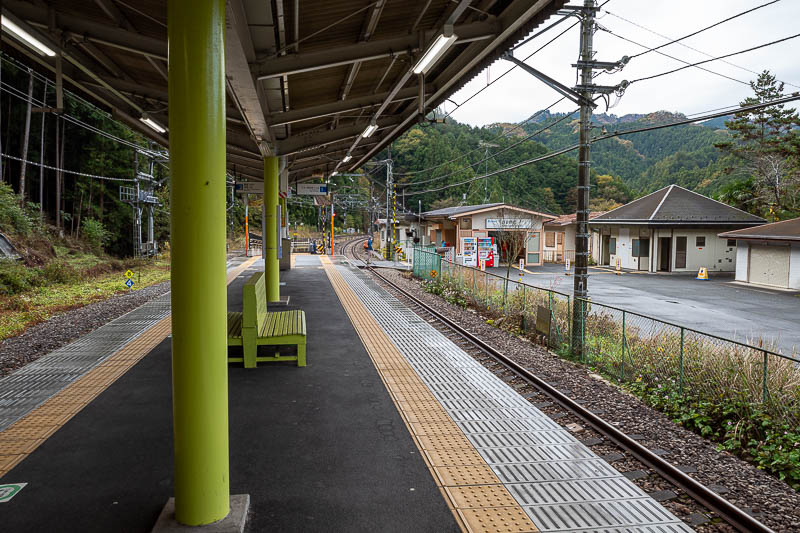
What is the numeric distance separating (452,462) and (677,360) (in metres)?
4.03

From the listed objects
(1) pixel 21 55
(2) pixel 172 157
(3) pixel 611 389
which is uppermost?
(1) pixel 21 55

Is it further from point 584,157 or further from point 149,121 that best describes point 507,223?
point 149,121

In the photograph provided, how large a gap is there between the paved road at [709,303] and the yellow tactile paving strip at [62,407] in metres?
9.38

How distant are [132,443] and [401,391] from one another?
2.80 m

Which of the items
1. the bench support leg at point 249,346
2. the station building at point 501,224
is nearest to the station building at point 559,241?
the station building at point 501,224

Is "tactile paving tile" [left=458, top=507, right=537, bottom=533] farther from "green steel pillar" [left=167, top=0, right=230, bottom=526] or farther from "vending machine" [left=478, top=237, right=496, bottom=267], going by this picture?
"vending machine" [left=478, top=237, right=496, bottom=267]

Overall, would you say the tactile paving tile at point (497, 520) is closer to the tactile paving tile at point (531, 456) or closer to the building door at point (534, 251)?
the tactile paving tile at point (531, 456)

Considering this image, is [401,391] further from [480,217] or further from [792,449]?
[480,217]

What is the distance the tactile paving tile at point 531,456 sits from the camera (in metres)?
3.55

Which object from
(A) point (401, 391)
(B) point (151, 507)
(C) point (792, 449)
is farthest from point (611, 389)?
(B) point (151, 507)

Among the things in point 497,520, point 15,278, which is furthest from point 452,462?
point 15,278

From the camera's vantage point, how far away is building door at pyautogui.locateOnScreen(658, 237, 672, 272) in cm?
2719

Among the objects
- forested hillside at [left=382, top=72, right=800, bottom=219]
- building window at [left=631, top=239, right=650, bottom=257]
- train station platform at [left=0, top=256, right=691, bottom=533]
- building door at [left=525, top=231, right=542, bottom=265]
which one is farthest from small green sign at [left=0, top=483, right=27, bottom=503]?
forested hillside at [left=382, top=72, right=800, bottom=219]

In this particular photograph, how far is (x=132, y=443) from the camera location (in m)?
4.48
